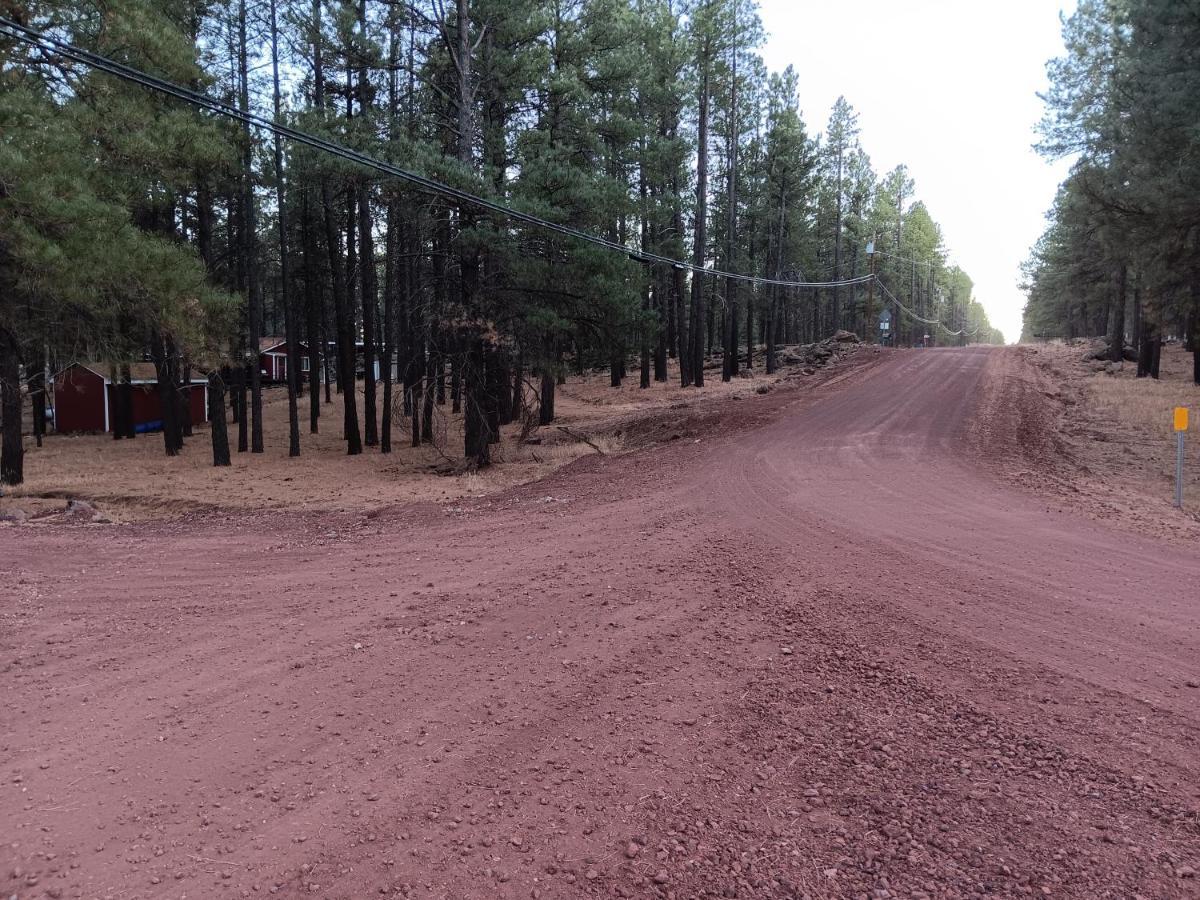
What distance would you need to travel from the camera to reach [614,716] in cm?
382

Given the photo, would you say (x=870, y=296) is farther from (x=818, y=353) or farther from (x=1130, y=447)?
(x=1130, y=447)

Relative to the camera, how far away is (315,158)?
41.8 feet

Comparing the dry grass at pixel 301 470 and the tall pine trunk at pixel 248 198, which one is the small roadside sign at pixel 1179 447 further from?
the tall pine trunk at pixel 248 198

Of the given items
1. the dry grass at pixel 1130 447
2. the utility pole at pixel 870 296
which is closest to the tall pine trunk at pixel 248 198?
the dry grass at pixel 1130 447

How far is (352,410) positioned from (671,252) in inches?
581

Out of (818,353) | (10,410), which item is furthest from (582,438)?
(818,353)

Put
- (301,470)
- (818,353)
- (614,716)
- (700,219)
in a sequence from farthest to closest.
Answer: (818,353)
(700,219)
(301,470)
(614,716)

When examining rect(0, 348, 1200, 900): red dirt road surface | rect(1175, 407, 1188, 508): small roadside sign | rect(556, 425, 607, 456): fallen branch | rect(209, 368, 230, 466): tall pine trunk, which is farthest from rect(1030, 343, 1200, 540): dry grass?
rect(209, 368, 230, 466): tall pine trunk

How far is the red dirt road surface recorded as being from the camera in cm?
272

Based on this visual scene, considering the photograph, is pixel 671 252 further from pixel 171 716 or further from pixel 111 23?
pixel 171 716

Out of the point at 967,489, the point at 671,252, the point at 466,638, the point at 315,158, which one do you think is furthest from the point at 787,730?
the point at 671,252

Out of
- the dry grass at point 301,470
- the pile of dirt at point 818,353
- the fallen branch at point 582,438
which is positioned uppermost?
the pile of dirt at point 818,353

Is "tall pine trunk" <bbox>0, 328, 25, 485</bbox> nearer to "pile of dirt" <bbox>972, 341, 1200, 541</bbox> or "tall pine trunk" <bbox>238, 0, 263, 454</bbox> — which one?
"tall pine trunk" <bbox>238, 0, 263, 454</bbox>

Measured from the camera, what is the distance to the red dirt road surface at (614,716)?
272 cm
